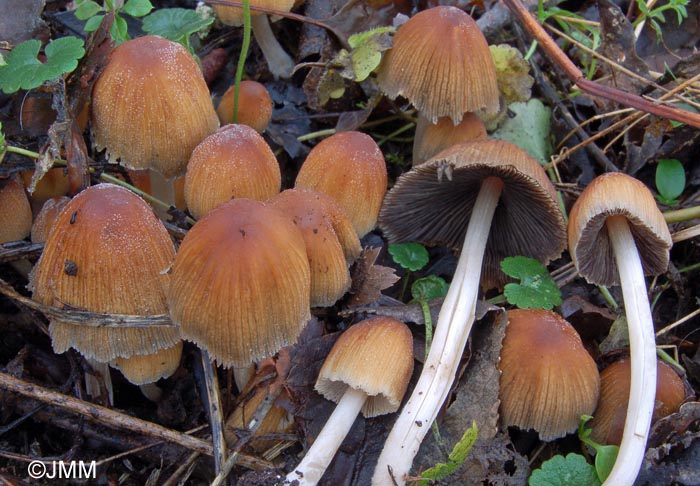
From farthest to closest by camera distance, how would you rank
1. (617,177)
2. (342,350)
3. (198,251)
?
(617,177)
(342,350)
(198,251)

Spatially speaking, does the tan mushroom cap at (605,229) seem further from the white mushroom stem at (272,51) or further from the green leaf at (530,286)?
the white mushroom stem at (272,51)

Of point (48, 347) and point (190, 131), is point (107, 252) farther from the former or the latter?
point (48, 347)

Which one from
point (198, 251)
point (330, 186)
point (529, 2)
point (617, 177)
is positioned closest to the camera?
point (198, 251)

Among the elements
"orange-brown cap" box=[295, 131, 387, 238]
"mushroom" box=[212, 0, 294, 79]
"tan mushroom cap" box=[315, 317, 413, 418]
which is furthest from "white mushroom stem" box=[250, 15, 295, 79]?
"tan mushroom cap" box=[315, 317, 413, 418]

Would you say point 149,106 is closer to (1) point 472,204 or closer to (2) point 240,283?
(2) point 240,283

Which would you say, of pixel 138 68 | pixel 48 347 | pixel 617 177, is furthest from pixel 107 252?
pixel 617 177

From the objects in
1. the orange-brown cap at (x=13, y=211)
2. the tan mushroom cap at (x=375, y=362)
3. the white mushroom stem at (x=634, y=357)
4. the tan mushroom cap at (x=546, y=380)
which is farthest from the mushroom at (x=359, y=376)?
the orange-brown cap at (x=13, y=211)

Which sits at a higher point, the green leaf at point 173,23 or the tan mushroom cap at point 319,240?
the green leaf at point 173,23
